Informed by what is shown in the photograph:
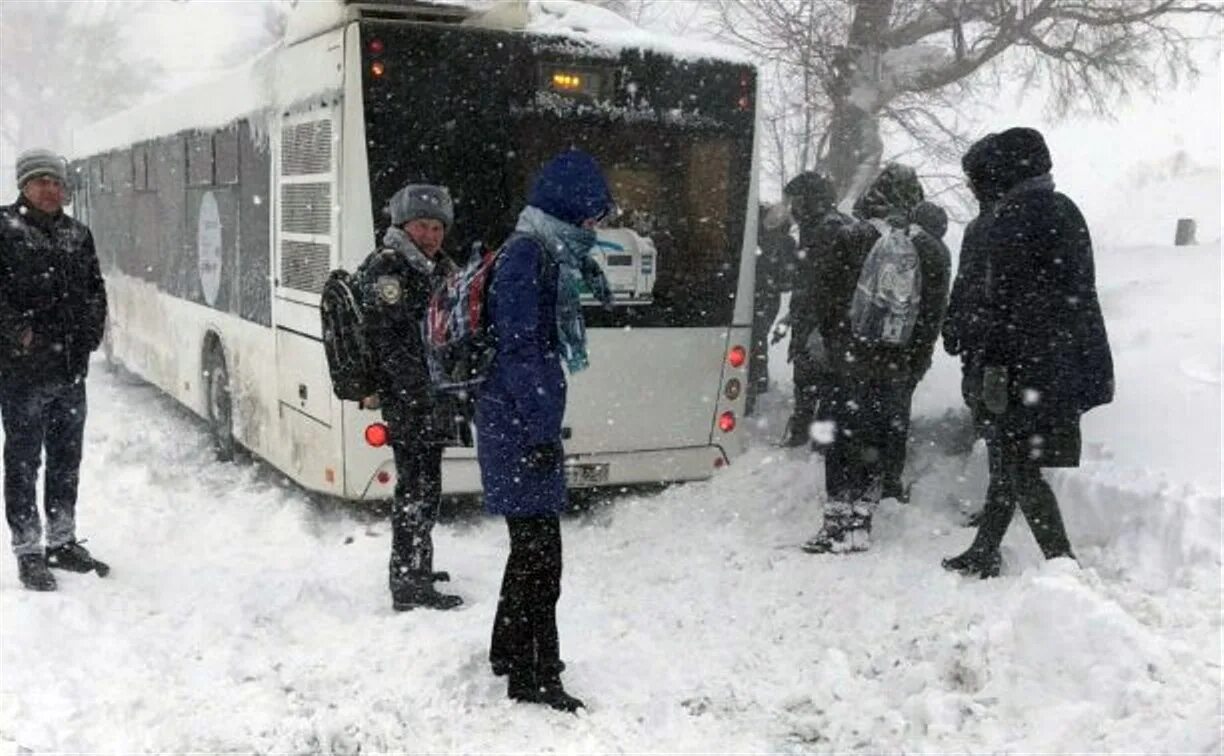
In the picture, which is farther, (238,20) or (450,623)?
(238,20)

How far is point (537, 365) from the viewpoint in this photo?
444cm

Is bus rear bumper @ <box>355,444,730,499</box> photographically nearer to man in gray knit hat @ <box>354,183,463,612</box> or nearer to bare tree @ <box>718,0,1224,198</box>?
man in gray knit hat @ <box>354,183,463,612</box>

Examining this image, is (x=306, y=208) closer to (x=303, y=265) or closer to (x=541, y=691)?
(x=303, y=265)

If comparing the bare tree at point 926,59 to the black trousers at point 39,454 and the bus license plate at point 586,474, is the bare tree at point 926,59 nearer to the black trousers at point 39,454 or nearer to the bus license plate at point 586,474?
the bus license plate at point 586,474

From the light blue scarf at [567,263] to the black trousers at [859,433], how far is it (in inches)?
99.9

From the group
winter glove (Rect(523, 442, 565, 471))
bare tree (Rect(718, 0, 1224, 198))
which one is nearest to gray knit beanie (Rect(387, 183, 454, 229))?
winter glove (Rect(523, 442, 565, 471))

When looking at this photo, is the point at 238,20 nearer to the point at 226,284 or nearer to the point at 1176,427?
the point at 226,284

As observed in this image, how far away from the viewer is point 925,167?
15.7m

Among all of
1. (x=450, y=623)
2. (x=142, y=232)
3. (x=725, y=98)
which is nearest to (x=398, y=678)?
(x=450, y=623)

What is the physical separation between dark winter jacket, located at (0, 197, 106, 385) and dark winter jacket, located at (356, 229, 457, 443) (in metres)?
1.64

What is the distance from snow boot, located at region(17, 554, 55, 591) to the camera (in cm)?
603

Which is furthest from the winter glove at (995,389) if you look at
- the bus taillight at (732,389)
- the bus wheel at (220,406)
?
the bus wheel at (220,406)

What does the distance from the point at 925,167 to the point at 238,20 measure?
38.2 meters

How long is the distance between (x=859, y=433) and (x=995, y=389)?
1.16 meters
